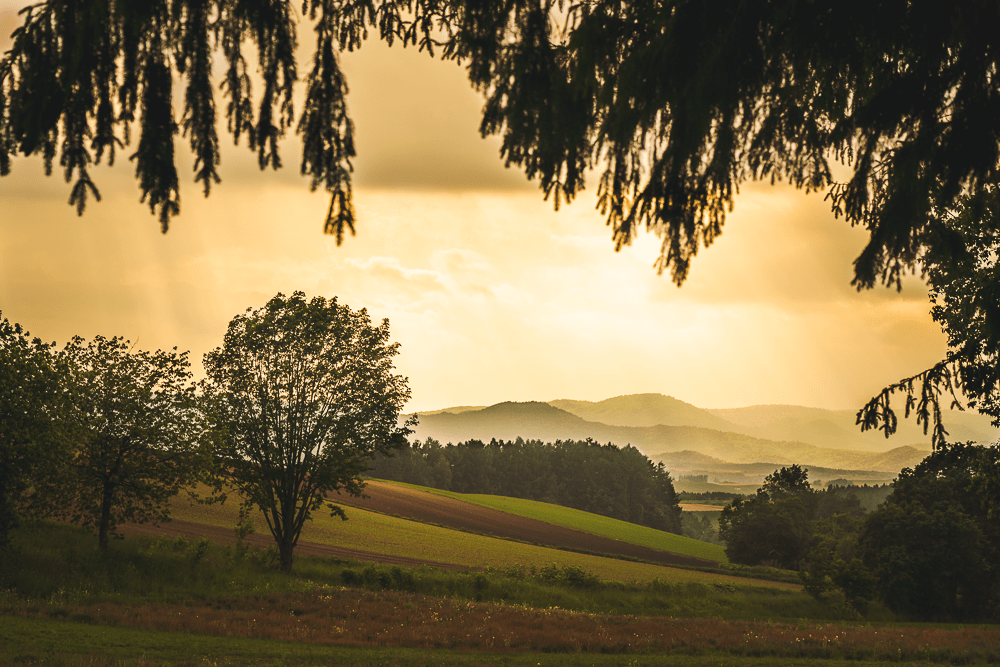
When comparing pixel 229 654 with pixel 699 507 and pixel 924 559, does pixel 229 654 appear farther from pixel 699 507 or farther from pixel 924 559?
pixel 699 507

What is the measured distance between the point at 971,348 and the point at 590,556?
194ft

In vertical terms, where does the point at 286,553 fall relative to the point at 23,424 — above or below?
below

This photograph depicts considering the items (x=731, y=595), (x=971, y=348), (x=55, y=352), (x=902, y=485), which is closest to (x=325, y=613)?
(x=55, y=352)

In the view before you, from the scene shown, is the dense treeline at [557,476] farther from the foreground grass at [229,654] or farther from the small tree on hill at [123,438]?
the foreground grass at [229,654]

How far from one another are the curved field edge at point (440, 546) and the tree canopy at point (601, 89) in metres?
46.1

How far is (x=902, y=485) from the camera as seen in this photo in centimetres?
5247

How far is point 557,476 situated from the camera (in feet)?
452

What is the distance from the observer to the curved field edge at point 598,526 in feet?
297

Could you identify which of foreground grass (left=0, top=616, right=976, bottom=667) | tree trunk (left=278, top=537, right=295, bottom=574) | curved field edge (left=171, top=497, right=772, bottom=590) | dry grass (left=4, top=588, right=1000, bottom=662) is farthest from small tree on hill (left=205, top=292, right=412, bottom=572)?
curved field edge (left=171, top=497, right=772, bottom=590)

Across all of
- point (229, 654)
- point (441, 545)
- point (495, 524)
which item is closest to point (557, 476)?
point (495, 524)

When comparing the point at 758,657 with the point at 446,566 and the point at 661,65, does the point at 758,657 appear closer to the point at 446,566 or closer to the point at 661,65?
the point at 661,65

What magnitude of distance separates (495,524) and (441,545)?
2241 centimetres

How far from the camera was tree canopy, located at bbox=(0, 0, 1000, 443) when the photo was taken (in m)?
5.06

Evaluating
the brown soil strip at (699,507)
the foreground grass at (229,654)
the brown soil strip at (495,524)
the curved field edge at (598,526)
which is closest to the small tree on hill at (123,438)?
the foreground grass at (229,654)
